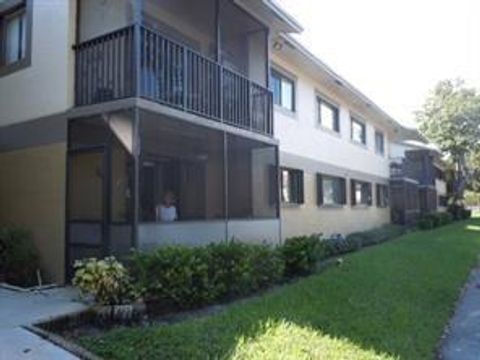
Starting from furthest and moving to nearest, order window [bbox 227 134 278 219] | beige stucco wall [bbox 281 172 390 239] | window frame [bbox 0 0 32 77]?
beige stucco wall [bbox 281 172 390 239]
window [bbox 227 134 278 219]
window frame [bbox 0 0 32 77]

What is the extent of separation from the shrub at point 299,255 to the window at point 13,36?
7.03 meters

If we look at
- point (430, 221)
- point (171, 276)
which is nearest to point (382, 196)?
point (430, 221)

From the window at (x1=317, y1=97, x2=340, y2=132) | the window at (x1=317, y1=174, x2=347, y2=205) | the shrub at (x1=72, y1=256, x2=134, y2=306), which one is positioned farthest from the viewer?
the window at (x1=317, y1=97, x2=340, y2=132)

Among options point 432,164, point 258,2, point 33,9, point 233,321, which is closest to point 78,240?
point 233,321

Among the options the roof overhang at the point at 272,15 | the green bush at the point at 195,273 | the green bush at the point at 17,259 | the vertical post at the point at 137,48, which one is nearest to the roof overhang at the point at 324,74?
the roof overhang at the point at 272,15

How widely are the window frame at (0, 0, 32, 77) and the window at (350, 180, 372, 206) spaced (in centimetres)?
1618

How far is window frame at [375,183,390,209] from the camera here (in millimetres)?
30562

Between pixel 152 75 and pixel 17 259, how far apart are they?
14.2ft

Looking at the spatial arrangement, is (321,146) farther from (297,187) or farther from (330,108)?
(297,187)

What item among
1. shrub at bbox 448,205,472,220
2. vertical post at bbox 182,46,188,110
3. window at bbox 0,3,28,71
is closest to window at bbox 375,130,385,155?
shrub at bbox 448,205,472,220

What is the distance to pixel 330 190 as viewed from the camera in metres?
22.7

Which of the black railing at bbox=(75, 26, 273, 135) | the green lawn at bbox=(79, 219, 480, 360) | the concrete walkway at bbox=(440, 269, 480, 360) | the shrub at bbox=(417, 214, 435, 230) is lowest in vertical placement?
the concrete walkway at bbox=(440, 269, 480, 360)

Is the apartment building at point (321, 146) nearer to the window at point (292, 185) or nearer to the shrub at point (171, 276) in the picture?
the window at point (292, 185)

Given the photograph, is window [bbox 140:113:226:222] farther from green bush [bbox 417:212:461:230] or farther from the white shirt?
green bush [bbox 417:212:461:230]
